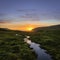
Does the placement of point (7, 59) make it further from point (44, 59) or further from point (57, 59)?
point (57, 59)

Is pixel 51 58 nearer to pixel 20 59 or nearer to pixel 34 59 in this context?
pixel 34 59

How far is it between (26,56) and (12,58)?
7479 mm

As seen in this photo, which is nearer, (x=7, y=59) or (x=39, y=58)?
(x=7, y=59)

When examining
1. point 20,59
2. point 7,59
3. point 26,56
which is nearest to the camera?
point 7,59

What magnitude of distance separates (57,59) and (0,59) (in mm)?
19935

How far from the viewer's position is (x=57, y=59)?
5047cm

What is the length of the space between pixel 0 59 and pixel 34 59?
38.4ft

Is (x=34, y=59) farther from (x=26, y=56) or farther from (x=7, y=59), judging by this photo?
(x=7, y=59)

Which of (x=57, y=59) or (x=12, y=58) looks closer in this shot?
(x=12, y=58)

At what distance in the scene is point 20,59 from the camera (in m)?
46.7

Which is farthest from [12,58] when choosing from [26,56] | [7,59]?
[26,56]

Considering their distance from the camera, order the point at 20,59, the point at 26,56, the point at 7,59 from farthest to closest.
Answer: the point at 26,56 → the point at 20,59 → the point at 7,59

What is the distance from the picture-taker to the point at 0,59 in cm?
4419

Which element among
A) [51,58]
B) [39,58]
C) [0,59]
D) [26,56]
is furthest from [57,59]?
[0,59]
